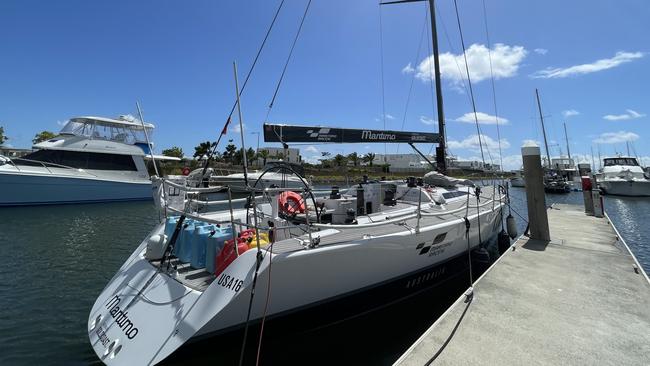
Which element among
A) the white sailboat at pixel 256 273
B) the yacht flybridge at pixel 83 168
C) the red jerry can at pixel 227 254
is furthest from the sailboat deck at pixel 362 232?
the yacht flybridge at pixel 83 168

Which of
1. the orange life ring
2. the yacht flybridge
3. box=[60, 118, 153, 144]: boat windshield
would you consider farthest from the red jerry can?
box=[60, 118, 153, 144]: boat windshield

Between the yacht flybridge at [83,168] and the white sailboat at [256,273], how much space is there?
69.6 feet

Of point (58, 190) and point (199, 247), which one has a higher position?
point (58, 190)

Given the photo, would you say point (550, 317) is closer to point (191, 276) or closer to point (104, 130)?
point (191, 276)

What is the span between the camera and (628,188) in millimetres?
32531

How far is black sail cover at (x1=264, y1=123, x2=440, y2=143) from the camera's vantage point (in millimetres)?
6495

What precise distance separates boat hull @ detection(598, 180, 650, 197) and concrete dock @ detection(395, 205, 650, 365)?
3486 centimetres

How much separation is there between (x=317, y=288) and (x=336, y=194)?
3258mm

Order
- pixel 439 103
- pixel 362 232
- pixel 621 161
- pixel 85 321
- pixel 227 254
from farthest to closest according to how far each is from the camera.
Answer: pixel 621 161
pixel 439 103
pixel 85 321
pixel 362 232
pixel 227 254

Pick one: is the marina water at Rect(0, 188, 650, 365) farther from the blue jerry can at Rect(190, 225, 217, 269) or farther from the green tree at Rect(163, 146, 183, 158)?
the green tree at Rect(163, 146, 183, 158)

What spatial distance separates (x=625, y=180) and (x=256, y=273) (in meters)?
42.8

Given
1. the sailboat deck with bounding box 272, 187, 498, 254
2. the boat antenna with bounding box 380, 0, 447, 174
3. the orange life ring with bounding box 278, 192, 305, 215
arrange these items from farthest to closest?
the boat antenna with bounding box 380, 0, 447, 174, the orange life ring with bounding box 278, 192, 305, 215, the sailboat deck with bounding box 272, 187, 498, 254

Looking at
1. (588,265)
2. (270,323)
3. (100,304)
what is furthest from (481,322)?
(100,304)

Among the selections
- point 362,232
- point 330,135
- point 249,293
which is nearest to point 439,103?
point 330,135
